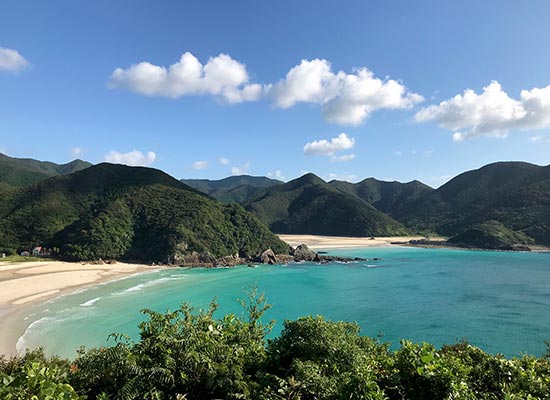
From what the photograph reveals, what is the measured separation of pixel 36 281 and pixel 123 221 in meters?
33.5

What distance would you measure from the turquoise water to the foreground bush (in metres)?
16.2

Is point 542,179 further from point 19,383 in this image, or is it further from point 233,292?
point 19,383

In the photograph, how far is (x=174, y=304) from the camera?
42.0m

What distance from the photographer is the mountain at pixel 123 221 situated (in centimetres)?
7725

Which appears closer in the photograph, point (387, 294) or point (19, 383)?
point (19, 383)

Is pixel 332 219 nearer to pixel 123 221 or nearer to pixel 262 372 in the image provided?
pixel 123 221

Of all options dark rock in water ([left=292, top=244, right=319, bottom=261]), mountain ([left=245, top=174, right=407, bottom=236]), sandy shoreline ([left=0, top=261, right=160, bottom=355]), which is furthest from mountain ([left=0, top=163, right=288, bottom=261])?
mountain ([left=245, top=174, right=407, bottom=236])

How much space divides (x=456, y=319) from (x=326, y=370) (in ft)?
115

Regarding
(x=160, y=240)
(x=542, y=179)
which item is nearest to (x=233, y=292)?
(x=160, y=240)

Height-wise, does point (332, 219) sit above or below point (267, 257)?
above

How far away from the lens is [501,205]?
140000 mm

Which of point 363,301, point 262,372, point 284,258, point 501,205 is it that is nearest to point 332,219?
point 501,205

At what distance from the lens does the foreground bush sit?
584 cm

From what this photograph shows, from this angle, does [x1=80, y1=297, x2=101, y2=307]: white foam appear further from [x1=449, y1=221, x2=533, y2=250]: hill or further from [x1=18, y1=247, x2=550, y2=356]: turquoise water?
[x1=449, y1=221, x2=533, y2=250]: hill
